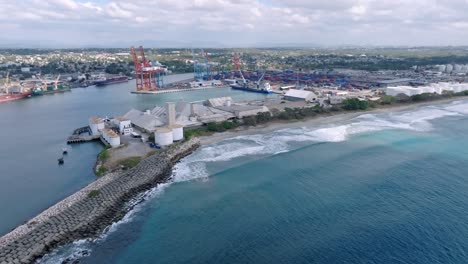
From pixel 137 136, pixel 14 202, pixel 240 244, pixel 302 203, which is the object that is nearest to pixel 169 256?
pixel 240 244

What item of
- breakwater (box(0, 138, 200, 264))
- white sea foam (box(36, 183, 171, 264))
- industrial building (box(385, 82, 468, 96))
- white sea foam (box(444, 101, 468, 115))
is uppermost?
industrial building (box(385, 82, 468, 96))

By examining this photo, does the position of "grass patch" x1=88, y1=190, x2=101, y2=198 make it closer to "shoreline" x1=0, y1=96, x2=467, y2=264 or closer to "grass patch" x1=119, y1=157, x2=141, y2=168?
"shoreline" x1=0, y1=96, x2=467, y2=264

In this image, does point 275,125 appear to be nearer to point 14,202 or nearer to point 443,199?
point 443,199

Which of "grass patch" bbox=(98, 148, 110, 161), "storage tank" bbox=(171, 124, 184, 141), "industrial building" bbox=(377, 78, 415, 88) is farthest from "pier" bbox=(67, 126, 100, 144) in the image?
"industrial building" bbox=(377, 78, 415, 88)

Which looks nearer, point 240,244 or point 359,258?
point 359,258

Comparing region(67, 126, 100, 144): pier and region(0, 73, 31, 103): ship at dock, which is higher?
region(0, 73, 31, 103): ship at dock

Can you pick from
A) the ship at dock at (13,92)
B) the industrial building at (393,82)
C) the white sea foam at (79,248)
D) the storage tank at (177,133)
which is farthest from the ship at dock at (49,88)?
the industrial building at (393,82)
